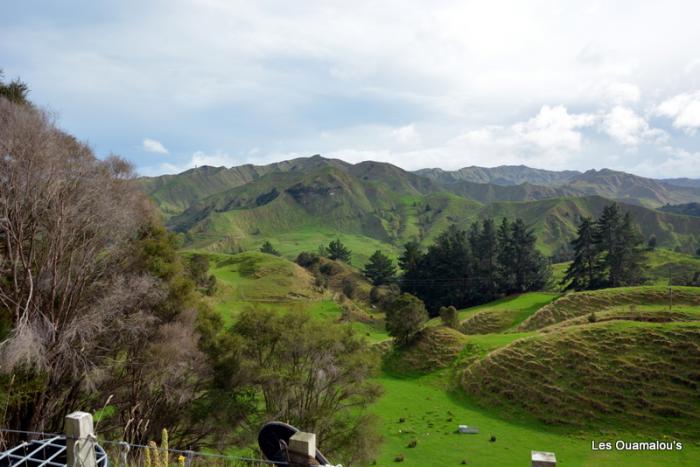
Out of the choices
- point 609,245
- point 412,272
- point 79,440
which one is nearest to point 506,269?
point 609,245

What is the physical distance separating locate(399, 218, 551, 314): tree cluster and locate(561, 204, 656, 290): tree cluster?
7.01 meters

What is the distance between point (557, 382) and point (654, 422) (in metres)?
6.56

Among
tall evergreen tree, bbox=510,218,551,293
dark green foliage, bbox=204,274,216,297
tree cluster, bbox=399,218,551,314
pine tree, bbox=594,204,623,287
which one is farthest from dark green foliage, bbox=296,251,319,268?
pine tree, bbox=594,204,623,287

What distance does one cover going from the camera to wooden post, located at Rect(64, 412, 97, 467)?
565 centimetres

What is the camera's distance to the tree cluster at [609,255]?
62719 mm

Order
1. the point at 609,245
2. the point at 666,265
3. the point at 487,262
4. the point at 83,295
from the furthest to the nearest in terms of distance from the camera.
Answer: the point at 666,265 → the point at 487,262 → the point at 609,245 → the point at 83,295

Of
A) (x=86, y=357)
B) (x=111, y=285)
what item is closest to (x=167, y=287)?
(x=111, y=285)

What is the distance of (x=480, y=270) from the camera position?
74.8m

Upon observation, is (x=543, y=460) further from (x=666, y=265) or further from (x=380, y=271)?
(x=666, y=265)

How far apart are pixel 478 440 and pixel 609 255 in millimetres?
48302

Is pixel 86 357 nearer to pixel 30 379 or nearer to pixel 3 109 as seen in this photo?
pixel 30 379

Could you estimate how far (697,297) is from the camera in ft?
145

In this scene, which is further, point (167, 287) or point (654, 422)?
point (654, 422)

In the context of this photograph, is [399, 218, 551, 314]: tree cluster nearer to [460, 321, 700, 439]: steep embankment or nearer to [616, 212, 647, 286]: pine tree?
[616, 212, 647, 286]: pine tree
